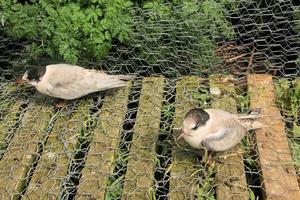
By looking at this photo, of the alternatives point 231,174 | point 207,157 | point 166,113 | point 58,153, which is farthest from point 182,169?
point 58,153

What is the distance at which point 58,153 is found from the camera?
2822 millimetres

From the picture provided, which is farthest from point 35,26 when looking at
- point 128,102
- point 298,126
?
point 298,126

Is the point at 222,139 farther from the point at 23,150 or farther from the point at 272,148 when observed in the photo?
the point at 23,150

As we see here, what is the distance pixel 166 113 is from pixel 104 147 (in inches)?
16.7

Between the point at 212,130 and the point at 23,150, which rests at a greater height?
the point at 212,130

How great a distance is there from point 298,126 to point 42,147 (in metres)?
1.35

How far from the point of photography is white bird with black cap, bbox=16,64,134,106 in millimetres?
3061

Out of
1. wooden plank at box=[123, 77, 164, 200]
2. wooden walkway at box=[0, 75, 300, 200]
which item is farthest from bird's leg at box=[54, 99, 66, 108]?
wooden plank at box=[123, 77, 164, 200]

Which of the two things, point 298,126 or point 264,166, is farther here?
point 298,126

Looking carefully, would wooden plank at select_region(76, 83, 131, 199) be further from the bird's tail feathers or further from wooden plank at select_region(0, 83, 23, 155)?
the bird's tail feathers

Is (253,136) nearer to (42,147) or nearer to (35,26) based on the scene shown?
(42,147)

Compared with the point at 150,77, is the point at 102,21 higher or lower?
higher

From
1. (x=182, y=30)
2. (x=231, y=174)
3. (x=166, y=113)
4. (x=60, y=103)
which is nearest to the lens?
(x=231, y=174)

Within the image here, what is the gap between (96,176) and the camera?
2.65m
